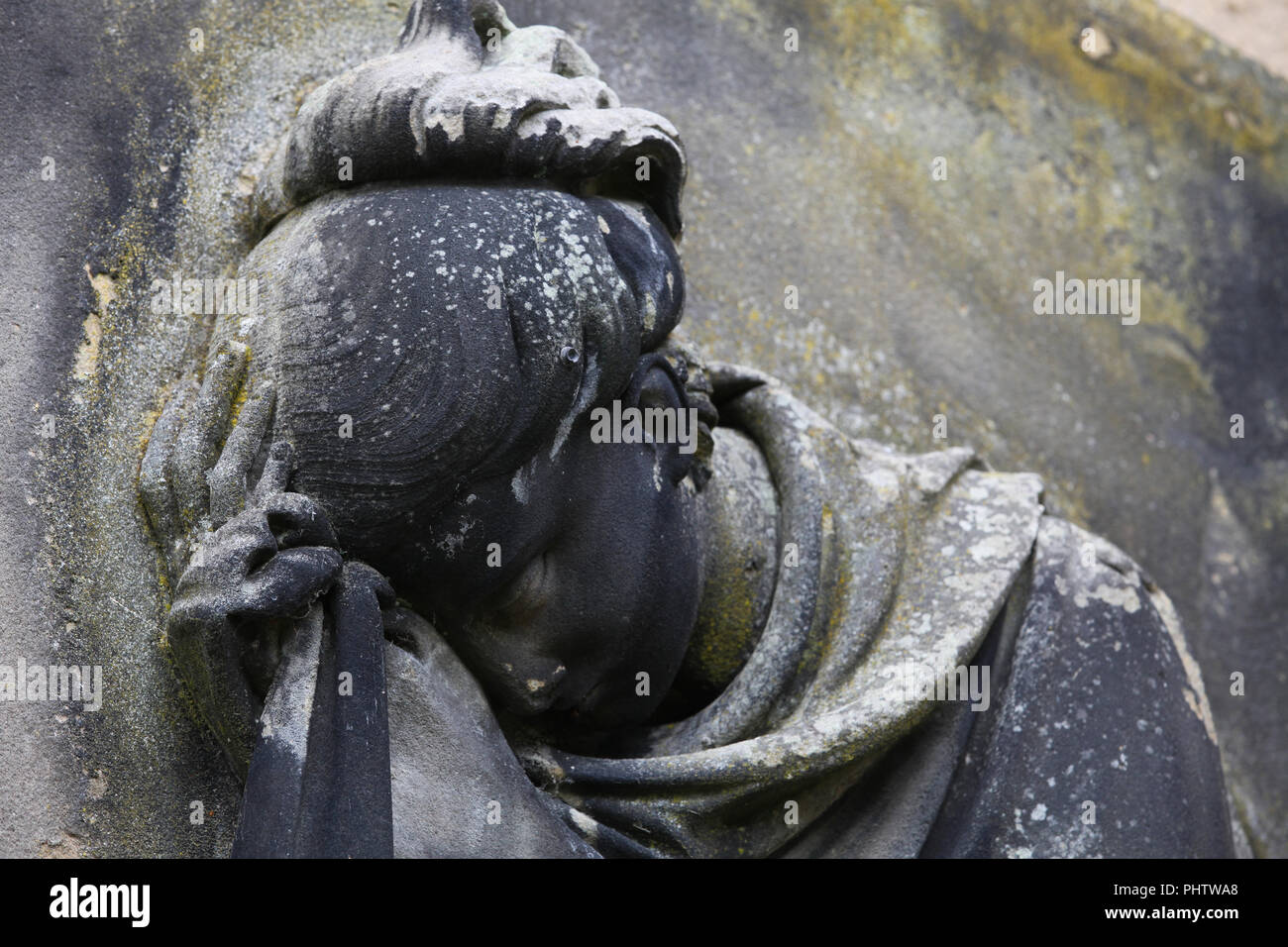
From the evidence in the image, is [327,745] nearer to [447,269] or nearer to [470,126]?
[447,269]

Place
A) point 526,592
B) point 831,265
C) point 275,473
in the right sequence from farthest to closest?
point 831,265
point 526,592
point 275,473

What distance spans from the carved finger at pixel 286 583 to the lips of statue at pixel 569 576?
0.14m

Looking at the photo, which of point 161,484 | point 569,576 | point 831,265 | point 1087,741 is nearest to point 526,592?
point 569,576

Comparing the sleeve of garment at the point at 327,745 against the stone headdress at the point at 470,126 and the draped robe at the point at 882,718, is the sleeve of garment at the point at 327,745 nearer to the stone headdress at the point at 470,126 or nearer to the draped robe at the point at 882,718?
the draped robe at the point at 882,718

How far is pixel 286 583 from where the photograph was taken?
1.63m

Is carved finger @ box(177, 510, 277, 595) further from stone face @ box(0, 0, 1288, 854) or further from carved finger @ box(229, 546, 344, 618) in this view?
stone face @ box(0, 0, 1288, 854)

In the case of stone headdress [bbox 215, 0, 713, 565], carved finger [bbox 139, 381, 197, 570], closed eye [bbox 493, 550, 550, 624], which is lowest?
closed eye [bbox 493, 550, 550, 624]

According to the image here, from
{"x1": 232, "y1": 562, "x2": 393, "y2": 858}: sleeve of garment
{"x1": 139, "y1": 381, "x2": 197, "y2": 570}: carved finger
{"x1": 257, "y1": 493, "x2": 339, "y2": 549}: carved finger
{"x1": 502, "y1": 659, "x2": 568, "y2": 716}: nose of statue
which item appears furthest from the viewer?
Answer: {"x1": 502, "y1": 659, "x2": 568, "y2": 716}: nose of statue

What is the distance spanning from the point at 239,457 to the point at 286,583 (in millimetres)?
181

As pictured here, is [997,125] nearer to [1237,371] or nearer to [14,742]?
[1237,371]

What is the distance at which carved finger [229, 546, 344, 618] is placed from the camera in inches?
63.7

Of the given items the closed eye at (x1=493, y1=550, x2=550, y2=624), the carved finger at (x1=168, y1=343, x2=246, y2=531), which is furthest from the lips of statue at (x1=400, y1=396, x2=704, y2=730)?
the carved finger at (x1=168, y1=343, x2=246, y2=531)

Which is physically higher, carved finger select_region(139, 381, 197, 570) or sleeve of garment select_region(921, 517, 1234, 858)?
carved finger select_region(139, 381, 197, 570)
